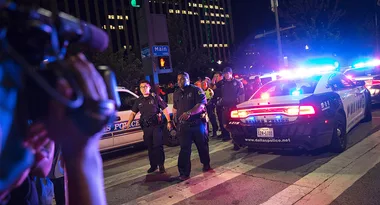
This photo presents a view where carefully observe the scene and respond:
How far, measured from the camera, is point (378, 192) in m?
3.98

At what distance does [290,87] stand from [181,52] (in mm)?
23982

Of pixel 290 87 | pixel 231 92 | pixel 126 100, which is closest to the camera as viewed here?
pixel 290 87

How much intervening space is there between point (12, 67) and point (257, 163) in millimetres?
5296

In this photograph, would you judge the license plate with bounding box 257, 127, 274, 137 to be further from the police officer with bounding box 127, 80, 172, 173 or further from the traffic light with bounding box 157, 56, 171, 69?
the traffic light with bounding box 157, 56, 171, 69

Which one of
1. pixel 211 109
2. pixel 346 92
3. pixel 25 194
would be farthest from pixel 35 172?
pixel 211 109

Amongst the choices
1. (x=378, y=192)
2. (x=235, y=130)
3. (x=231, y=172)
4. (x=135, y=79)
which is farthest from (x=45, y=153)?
(x=135, y=79)

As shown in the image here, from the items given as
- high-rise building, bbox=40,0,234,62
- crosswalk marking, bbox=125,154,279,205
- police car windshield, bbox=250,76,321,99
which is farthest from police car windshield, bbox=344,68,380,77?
high-rise building, bbox=40,0,234,62

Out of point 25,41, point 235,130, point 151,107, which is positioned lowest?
point 235,130

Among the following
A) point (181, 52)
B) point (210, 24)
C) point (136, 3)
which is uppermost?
point (210, 24)

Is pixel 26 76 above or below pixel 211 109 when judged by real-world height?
above

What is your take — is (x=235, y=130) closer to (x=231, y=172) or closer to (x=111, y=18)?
(x=231, y=172)

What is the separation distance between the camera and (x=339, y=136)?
19.2 ft

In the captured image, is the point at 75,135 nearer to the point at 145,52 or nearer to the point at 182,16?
the point at 145,52

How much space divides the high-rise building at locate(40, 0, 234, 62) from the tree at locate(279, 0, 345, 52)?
25.3 metres
